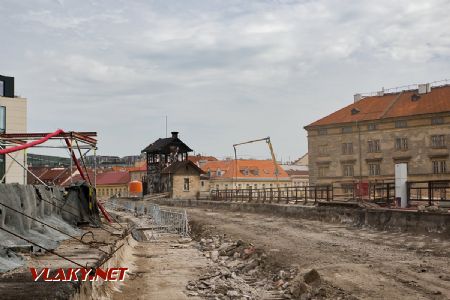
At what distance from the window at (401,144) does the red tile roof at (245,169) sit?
3380 cm

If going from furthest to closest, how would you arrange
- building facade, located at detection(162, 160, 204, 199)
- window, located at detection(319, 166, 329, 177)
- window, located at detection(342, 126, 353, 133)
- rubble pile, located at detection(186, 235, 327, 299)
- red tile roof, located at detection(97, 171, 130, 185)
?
red tile roof, located at detection(97, 171, 130, 185)
building facade, located at detection(162, 160, 204, 199)
window, located at detection(319, 166, 329, 177)
window, located at detection(342, 126, 353, 133)
rubble pile, located at detection(186, 235, 327, 299)

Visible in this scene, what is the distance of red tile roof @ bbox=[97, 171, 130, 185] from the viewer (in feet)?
340

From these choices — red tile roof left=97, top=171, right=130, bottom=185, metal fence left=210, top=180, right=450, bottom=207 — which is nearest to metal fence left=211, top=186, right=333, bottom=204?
metal fence left=210, top=180, right=450, bottom=207

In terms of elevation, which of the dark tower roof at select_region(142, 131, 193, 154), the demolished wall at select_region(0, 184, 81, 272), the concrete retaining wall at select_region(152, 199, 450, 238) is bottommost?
the concrete retaining wall at select_region(152, 199, 450, 238)

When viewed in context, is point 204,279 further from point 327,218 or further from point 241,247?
point 327,218

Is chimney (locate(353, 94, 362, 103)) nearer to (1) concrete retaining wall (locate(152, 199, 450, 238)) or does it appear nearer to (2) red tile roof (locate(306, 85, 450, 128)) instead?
(2) red tile roof (locate(306, 85, 450, 128))

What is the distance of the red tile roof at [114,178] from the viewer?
104 meters

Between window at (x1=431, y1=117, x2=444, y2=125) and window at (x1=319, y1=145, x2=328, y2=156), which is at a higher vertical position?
window at (x1=431, y1=117, x2=444, y2=125)

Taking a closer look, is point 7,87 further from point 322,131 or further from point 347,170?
point 347,170

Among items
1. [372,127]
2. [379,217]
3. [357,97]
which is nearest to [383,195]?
[379,217]

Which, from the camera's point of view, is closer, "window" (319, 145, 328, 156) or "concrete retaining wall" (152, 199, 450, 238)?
"concrete retaining wall" (152, 199, 450, 238)

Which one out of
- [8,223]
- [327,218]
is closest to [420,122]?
[327,218]

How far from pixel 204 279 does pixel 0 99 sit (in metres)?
42.6

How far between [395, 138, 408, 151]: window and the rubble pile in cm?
4462
